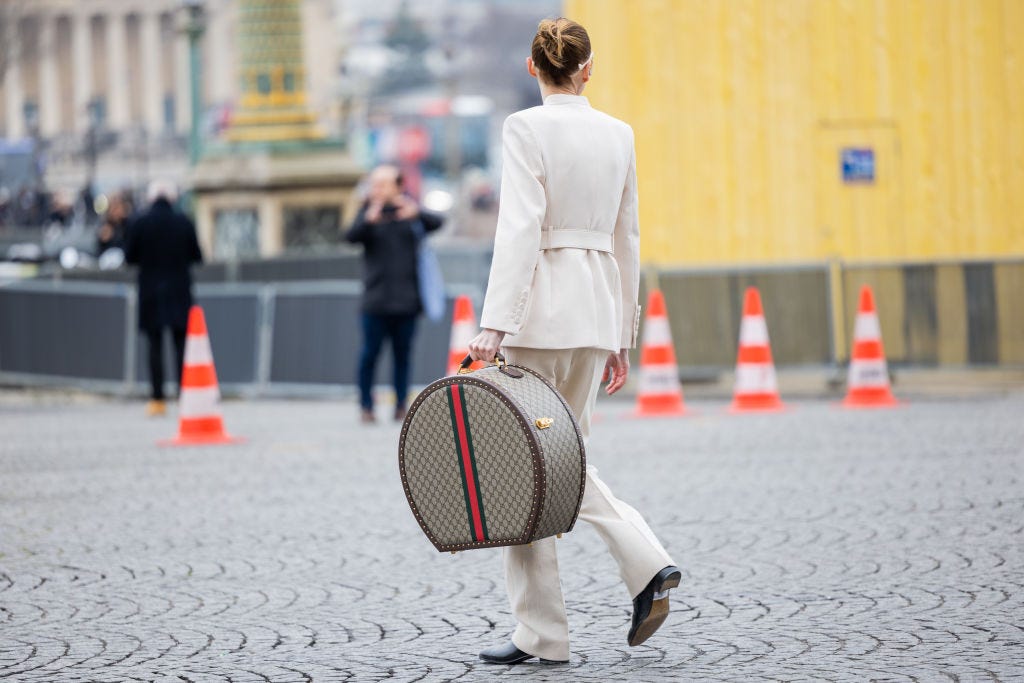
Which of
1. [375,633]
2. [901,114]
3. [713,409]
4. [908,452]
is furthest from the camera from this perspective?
[901,114]

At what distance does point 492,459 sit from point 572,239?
2.25 feet

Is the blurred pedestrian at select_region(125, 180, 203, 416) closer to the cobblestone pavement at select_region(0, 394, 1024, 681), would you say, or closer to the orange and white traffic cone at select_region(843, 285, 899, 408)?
the cobblestone pavement at select_region(0, 394, 1024, 681)

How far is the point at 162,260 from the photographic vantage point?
51.4 feet

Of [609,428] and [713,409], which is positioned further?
[713,409]

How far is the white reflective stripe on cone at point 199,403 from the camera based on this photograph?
12.4 meters

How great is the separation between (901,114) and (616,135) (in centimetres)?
1245

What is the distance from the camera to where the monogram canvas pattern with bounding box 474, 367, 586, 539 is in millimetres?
5082

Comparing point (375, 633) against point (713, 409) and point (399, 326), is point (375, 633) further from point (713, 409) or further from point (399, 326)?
point (713, 409)

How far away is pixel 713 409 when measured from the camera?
14.4m

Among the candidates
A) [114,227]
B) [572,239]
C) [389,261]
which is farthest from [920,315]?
[572,239]

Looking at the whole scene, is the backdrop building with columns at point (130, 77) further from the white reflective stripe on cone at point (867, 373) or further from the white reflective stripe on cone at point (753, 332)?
the white reflective stripe on cone at point (753, 332)

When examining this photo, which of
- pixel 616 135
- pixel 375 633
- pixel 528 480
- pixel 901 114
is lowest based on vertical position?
pixel 375 633

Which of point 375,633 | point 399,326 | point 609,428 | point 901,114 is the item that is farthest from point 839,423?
point 375,633

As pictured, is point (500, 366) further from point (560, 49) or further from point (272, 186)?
point (272, 186)
